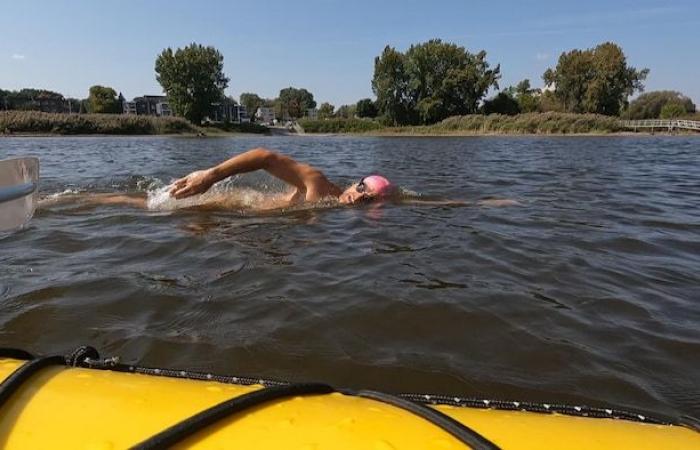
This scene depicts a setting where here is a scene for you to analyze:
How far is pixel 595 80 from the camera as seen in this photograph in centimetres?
6606

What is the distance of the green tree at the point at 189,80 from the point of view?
7069cm

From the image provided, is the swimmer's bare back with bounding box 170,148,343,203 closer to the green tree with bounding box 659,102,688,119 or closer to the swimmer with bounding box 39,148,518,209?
the swimmer with bounding box 39,148,518,209

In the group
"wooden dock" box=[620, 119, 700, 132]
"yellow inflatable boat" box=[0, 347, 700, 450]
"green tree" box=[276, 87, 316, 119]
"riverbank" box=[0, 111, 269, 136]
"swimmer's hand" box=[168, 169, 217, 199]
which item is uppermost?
"green tree" box=[276, 87, 316, 119]

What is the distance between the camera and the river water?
259 cm

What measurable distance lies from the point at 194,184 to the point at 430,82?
69.7 m

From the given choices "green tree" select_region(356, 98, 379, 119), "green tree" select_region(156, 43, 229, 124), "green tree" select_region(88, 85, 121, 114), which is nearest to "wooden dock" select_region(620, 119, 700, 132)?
"green tree" select_region(356, 98, 379, 119)

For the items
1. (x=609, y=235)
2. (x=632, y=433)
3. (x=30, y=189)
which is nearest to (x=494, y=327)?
(x=632, y=433)

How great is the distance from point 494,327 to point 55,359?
2287 millimetres

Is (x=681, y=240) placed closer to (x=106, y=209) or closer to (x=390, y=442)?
(x=390, y=442)

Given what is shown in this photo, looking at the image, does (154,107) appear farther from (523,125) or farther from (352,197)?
(352,197)

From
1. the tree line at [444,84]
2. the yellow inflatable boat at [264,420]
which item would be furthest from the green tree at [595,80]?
the yellow inflatable boat at [264,420]

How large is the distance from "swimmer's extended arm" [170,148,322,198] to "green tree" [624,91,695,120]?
82.5 metres

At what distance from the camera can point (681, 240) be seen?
17.3 feet

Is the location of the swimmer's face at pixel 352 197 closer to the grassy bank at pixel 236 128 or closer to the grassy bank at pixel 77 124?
the grassy bank at pixel 77 124
